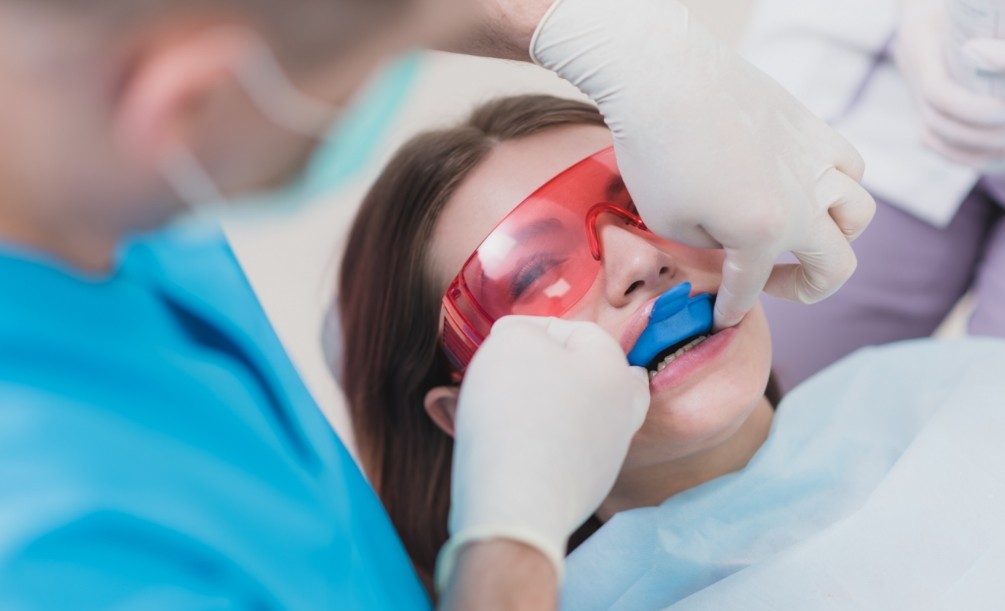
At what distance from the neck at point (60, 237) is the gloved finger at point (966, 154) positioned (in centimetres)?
122

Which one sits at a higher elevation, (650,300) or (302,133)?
(302,133)

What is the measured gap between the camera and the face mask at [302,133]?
0.50 meters

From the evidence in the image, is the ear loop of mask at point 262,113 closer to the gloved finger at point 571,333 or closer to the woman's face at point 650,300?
the gloved finger at point 571,333

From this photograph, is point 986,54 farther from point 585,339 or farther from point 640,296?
point 585,339

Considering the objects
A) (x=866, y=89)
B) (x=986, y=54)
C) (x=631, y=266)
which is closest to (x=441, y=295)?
(x=631, y=266)

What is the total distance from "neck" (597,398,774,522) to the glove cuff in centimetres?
44

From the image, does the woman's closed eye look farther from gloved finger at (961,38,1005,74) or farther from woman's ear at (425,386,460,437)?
gloved finger at (961,38,1005,74)

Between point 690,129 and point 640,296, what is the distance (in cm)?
20

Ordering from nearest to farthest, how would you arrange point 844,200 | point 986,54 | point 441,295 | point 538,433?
point 538,433 → point 844,200 → point 441,295 → point 986,54

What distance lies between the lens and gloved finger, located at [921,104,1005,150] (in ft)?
4.39

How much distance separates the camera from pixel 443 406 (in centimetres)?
113

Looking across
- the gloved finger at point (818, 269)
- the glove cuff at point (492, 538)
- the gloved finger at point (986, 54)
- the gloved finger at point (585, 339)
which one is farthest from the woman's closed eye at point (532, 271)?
the gloved finger at point (986, 54)

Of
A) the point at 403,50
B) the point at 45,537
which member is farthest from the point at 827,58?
the point at 45,537

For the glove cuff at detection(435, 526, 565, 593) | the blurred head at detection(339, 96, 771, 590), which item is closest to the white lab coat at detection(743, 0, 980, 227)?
the blurred head at detection(339, 96, 771, 590)
